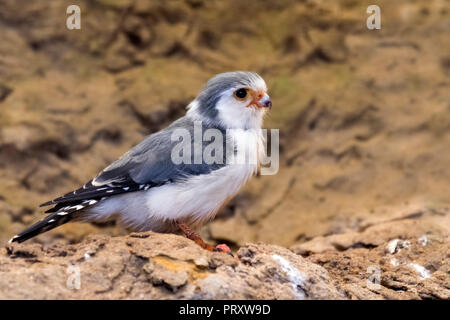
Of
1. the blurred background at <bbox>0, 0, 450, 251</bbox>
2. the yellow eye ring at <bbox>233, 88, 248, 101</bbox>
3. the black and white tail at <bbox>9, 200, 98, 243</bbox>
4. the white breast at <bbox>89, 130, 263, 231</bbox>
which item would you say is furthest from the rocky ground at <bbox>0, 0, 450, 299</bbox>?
the black and white tail at <bbox>9, 200, 98, 243</bbox>

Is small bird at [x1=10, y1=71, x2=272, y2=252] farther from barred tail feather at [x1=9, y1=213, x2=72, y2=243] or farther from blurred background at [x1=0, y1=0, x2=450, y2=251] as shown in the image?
blurred background at [x1=0, y1=0, x2=450, y2=251]

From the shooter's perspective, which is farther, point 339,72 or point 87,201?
point 339,72

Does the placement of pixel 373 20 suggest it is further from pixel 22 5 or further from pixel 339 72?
pixel 22 5

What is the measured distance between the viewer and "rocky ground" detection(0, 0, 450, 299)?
293 inches

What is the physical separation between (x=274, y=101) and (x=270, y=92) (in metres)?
0.15

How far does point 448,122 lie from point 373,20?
2.04m

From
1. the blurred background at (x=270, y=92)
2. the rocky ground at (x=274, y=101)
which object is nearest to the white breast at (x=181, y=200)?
the rocky ground at (x=274, y=101)

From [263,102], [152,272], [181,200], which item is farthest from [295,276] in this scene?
[263,102]

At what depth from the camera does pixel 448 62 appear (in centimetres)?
873

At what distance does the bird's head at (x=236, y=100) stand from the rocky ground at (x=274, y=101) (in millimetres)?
1710

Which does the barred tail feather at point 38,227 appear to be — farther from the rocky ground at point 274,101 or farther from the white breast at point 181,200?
the rocky ground at point 274,101

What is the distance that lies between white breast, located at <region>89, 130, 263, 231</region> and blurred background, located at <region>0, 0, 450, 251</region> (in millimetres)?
2472
